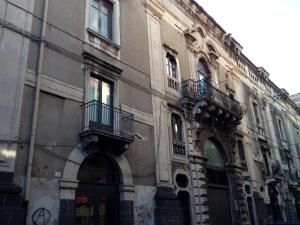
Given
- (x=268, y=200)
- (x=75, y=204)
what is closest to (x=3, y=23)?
(x=75, y=204)

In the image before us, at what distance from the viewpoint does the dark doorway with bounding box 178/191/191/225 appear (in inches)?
490

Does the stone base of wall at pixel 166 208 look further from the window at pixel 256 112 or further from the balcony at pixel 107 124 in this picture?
the window at pixel 256 112

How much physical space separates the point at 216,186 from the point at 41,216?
30.4 feet

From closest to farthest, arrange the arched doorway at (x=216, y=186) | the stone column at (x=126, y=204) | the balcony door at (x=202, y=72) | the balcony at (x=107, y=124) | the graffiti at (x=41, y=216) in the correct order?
the graffiti at (x=41, y=216), the balcony at (x=107, y=124), the stone column at (x=126, y=204), the arched doorway at (x=216, y=186), the balcony door at (x=202, y=72)

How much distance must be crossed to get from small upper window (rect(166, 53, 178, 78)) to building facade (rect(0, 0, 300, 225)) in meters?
0.07

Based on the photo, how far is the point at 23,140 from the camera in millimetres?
7750

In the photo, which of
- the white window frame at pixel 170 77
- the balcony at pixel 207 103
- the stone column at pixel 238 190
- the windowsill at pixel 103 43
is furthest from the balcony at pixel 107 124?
the stone column at pixel 238 190

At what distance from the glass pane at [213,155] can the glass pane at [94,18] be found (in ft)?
24.5

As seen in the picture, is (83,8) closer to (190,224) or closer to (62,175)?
(62,175)

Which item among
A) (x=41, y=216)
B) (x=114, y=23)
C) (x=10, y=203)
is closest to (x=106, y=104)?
(x=114, y=23)

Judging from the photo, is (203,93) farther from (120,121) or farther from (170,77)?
(120,121)

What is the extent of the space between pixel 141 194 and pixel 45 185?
3.67 m

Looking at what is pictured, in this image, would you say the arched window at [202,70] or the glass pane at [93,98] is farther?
the arched window at [202,70]

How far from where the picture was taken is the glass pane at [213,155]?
1520 cm
